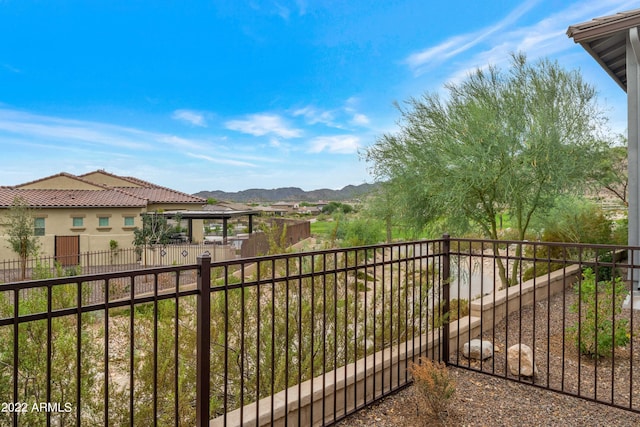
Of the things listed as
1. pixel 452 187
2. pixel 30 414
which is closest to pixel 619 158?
pixel 452 187

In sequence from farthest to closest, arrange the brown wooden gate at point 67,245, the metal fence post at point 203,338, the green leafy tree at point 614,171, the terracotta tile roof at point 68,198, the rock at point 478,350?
the terracotta tile roof at point 68,198, the brown wooden gate at point 67,245, the green leafy tree at point 614,171, the rock at point 478,350, the metal fence post at point 203,338

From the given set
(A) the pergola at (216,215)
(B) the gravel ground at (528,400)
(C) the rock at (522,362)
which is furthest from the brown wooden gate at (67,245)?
(C) the rock at (522,362)

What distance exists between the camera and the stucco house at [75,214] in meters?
21.2

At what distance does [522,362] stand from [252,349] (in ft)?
8.06

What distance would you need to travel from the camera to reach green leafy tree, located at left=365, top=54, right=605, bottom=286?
672 cm

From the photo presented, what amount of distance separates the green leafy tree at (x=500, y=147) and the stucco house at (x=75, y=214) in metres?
17.7

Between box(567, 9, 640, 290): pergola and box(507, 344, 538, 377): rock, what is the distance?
11.9 feet

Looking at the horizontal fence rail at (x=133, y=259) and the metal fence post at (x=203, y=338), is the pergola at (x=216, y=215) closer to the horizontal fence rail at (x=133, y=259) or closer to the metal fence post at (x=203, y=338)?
the horizontal fence rail at (x=133, y=259)

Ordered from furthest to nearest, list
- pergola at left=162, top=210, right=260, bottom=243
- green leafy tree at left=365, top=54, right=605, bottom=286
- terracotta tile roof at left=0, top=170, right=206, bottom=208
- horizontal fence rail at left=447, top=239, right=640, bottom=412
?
terracotta tile roof at left=0, top=170, right=206, bottom=208, pergola at left=162, top=210, right=260, bottom=243, green leafy tree at left=365, top=54, right=605, bottom=286, horizontal fence rail at left=447, top=239, right=640, bottom=412

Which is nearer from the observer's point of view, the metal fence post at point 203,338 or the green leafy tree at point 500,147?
the metal fence post at point 203,338

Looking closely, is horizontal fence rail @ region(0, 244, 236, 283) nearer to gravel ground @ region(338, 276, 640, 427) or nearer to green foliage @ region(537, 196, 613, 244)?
green foliage @ region(537, 196, 613, 244)

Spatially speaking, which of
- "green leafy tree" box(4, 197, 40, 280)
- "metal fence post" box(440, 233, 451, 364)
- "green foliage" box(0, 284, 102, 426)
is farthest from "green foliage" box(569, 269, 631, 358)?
"green leafy tree" box(4, 197, 40, 280)

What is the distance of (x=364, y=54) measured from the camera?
20.8 meters

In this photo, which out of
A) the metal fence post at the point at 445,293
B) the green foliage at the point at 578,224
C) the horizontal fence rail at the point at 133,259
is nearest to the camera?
the metal fence post at the point at 445,293
